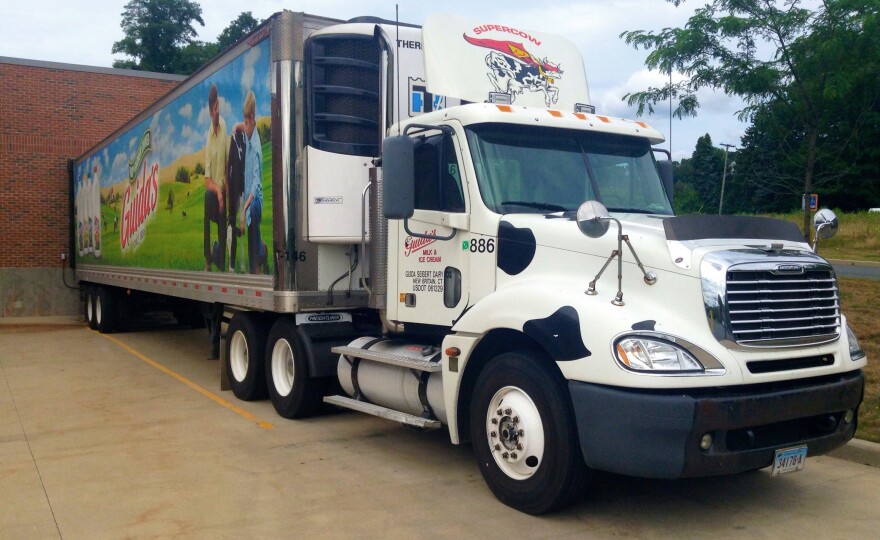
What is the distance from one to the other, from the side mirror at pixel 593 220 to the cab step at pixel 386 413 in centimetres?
218

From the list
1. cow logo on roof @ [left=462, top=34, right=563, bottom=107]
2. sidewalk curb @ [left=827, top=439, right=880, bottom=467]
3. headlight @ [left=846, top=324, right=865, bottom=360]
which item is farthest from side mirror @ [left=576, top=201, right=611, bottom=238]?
sidewalk curb @ [left=827, top=439, right=880, bottom=467]

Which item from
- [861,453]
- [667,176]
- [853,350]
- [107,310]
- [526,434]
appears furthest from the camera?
[107,310]

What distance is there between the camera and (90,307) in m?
18.8

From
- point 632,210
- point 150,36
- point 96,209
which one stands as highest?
point 150,36

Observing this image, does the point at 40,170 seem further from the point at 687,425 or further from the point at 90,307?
the point at 687,425

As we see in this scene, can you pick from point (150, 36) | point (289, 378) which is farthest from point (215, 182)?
point (150, 36)

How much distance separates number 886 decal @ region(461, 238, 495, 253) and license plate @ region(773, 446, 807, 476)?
7.47 feet

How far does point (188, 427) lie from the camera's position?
8.21 metres

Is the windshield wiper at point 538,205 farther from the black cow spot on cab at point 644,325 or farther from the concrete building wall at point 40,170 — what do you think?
the concrete building wall at point 40,170

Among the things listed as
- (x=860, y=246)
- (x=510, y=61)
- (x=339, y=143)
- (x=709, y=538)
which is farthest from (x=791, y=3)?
(x=860, y=246)

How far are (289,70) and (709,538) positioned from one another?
5481mm

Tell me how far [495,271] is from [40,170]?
1932cm

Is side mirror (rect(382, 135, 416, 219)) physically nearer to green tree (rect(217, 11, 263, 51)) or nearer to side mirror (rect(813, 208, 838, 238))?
side mirror (rect(813, 208, 838, 238))

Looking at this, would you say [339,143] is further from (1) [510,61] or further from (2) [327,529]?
(2) [327,529]
